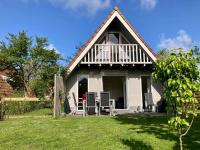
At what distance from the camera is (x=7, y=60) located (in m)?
22.7

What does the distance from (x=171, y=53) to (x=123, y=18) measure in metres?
9.82

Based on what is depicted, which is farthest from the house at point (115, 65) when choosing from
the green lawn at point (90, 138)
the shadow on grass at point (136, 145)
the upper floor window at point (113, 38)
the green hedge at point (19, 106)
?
the shadow on grass at point (136, 145)

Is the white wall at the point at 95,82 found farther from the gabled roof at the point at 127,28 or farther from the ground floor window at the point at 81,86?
the gabled roof at the point at 127,28

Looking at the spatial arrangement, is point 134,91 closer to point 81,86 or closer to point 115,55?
point 115,55

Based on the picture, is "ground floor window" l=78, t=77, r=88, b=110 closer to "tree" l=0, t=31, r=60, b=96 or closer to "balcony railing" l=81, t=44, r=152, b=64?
"balcony railing" l=81, t=44, r=152, b=64

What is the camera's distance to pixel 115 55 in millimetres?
13992

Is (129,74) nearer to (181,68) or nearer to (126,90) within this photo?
(126,90)

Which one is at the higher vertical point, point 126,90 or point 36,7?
point 36,7

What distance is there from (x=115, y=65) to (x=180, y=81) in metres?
10.4

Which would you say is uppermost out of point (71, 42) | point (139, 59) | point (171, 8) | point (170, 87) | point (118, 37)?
point (71, 42)

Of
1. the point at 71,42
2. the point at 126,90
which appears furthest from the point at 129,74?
the point at 71,42

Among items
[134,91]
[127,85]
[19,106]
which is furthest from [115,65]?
[19,106]

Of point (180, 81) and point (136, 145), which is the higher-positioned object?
point (180, 81)

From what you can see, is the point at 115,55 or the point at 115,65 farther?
the point at 115,65
